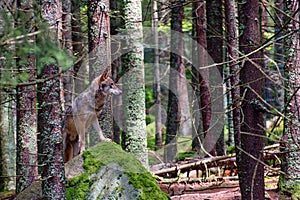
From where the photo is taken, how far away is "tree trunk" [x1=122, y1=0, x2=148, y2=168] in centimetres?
945

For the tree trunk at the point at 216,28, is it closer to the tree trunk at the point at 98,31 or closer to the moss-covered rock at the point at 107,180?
the tree trunk at the point at 98,31

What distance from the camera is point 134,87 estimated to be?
947 centimetres

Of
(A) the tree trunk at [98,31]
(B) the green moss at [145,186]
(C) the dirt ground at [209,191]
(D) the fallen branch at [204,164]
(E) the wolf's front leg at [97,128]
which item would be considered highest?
(A) the tree trunk at [98,31]

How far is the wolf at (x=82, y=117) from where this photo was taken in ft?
27.8

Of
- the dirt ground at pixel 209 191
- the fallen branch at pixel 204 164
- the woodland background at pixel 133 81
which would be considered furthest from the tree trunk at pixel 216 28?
the dirt ground at pixel 209 191

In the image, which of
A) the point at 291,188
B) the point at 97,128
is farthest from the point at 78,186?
the point at 291,188

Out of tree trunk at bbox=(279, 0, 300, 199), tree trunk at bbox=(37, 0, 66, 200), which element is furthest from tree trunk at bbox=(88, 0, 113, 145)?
tree trunk at bbox=(279, 0, 300, 199)

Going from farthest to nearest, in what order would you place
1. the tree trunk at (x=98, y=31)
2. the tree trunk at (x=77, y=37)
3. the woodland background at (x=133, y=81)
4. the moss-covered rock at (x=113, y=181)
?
the tree trunk at (x=77, y=37)
the tree trunk at (x=98, y=31)
the moss-covered rock at (x=113, y=181)
the woodland background at (x=133, y=81)

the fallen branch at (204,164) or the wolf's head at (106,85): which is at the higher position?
the wolf's head at (106,85)

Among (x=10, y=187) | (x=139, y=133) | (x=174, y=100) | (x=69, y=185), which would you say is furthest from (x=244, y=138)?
(x=174, y=100)

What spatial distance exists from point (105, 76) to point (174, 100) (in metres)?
8.10

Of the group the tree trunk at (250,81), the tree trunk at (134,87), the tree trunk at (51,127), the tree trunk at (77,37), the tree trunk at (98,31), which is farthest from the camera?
the tree trunk at (77,37)

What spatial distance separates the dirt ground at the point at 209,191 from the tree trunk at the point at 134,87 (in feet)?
3.39

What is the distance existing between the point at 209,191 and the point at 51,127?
17.5ft
